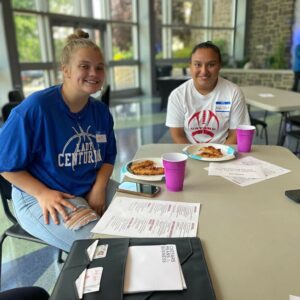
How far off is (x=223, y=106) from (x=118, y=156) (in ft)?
6.50

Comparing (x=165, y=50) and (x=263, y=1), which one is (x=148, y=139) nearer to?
(x=165, y=50)

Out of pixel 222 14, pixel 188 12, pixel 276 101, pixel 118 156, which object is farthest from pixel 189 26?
pixel 276 101

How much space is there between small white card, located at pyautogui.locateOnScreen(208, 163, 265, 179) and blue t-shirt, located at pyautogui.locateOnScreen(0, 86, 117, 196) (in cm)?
53

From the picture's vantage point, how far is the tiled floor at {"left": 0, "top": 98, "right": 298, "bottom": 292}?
1638mm

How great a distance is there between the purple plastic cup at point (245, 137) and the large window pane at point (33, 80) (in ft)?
16.8

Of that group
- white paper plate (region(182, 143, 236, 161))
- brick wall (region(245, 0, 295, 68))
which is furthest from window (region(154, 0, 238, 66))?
white paper plate (region(182, 143, 236, 161))

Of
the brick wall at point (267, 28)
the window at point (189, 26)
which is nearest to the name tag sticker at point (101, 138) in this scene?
the window at point (189, 26)

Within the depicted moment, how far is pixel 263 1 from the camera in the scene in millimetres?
9203

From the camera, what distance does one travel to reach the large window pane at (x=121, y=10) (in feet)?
26.3

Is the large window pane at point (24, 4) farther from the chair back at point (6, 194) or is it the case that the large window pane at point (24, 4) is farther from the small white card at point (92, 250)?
the small white card at point (92, 250)

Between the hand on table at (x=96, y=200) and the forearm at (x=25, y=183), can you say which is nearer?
the forearm at (x=25, y=183)

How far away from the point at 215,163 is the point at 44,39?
596cm

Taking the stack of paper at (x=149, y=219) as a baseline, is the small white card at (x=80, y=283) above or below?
above

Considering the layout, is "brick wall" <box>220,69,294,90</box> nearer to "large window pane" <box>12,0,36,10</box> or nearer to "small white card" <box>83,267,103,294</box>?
"large window pane" <box>12,0,36,10</box>
